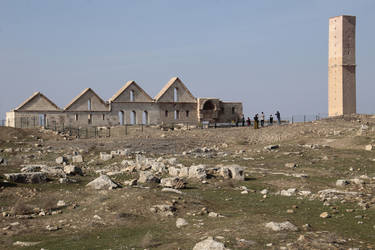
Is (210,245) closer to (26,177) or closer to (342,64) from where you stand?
(26,177)

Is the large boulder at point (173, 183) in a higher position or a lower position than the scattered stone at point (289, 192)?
higher

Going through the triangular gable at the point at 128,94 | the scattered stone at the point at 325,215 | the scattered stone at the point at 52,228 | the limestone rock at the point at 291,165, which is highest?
the triangular gable at the point at 128,94

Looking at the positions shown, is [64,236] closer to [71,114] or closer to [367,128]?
[367,128]

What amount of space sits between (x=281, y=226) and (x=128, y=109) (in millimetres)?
41744

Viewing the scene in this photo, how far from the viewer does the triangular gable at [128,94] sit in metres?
48.4

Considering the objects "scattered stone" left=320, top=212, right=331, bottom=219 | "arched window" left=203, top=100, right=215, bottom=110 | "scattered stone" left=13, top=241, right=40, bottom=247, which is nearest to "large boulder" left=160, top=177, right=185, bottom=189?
"scattered stone" left=320, top=212, right=331, bottom=219

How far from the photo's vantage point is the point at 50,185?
1349 cm

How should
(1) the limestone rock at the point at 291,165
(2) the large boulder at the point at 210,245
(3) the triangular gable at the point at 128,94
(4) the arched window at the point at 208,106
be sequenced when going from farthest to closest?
(4) the arched window at the point at 208,106, (3) the triangular gable at the point at 128,94, (1) the limestone rock at the point at 291,165, (2) the large boulder at the point at 210,245

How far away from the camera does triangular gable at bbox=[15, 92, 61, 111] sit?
43.9 metres

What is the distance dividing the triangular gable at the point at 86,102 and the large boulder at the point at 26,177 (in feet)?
108

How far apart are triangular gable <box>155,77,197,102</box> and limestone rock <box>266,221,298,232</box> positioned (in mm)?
42804

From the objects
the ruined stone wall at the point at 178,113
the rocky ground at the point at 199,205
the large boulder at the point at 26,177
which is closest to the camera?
the rocky ground at the point at 199,205

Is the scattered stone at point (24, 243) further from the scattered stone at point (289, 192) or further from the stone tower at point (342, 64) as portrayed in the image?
the stone tower at point (342, 64)

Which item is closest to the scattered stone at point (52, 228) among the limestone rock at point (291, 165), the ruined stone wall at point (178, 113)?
the limestone rock at point (291, 165)
